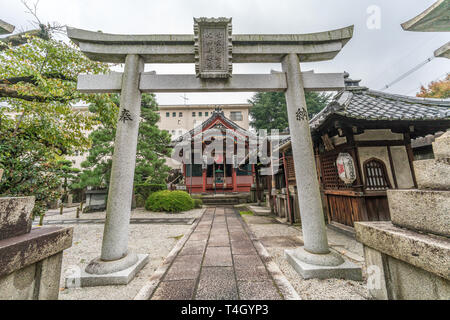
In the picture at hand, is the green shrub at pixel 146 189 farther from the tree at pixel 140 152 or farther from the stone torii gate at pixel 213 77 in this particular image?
the stone torii gate at pixel 213 77

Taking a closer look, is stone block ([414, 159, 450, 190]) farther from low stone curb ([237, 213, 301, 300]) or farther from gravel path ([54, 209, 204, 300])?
gravel path ([54, 209, 204, 300])

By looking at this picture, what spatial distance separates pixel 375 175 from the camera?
512 cm

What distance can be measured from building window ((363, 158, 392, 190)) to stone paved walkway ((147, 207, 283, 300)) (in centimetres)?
388

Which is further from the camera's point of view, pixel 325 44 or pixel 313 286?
pixel 325 44

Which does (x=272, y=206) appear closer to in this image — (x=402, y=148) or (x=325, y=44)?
(x=402, y=148)

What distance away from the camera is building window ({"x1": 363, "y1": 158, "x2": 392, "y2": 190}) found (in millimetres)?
5031

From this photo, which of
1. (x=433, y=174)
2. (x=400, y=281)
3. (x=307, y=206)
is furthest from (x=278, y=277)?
(x=433, y=174)

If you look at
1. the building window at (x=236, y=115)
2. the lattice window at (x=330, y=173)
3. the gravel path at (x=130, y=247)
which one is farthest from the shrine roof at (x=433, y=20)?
the building window at (x=236, y=115)

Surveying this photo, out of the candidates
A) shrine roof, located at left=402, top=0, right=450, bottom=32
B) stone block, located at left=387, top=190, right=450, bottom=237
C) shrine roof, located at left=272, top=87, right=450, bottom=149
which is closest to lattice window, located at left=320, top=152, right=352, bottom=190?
shrine roof, located at left=272, top=87, right=450, bottom=149

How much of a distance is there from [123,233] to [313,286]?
3.19 metres
